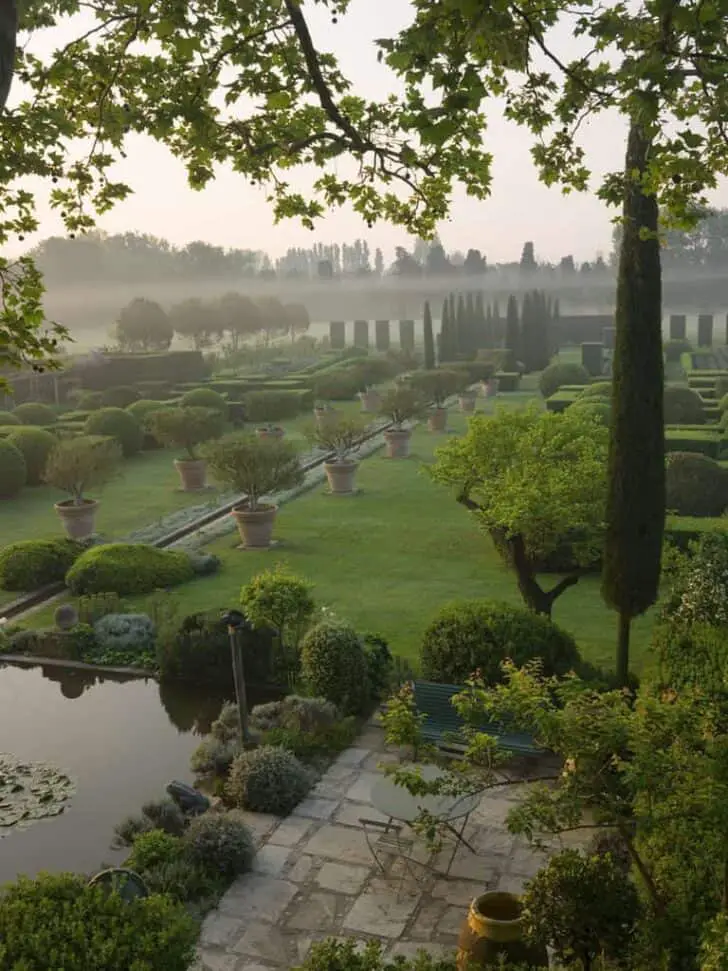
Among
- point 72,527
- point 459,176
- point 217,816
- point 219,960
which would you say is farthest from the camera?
point 72,527

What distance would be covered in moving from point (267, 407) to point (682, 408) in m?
16.8

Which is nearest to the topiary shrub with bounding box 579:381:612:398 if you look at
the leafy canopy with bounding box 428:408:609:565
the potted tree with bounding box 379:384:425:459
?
A: the potted tree with bounding box 379:384:425:459

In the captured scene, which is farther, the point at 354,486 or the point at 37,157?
the point at 354,486

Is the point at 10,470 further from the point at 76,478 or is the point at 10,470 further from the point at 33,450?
the point at 76,478

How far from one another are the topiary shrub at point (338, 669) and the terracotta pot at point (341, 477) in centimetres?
1298

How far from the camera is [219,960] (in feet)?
23.5

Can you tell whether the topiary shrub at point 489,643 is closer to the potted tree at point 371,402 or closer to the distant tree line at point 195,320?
the potted tree at point 371,402

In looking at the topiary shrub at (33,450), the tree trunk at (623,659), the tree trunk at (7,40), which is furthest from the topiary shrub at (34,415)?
the tree trunk at (7,40)

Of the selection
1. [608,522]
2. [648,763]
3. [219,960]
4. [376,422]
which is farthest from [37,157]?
[376,422]

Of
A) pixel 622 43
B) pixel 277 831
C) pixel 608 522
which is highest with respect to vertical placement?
pixel 622 43

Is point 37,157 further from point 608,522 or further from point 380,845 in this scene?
point 608,522

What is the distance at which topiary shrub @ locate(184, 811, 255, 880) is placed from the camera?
8.23 meters

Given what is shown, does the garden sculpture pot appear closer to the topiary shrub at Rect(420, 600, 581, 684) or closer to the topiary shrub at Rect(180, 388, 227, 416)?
the topiary shrub at Rect(420, 600, 581, 684)

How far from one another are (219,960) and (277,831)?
197 centimetres
